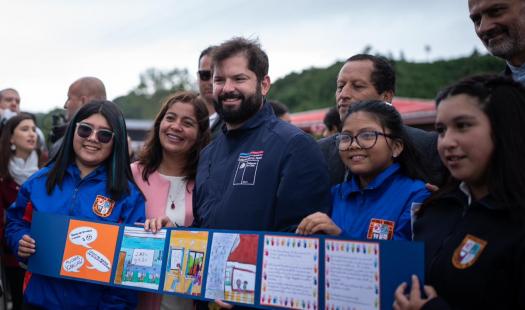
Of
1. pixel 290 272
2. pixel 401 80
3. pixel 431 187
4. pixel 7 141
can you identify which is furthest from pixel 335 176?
pixel 401 80

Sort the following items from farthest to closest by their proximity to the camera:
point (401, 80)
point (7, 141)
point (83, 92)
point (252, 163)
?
point (401, 80), point (7, 141), point (83, 92), point (252, 163)

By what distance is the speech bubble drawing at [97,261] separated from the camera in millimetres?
3254

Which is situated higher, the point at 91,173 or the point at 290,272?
the point at 91,173

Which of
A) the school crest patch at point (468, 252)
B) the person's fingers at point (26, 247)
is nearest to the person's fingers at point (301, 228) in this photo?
the school crest patch at point (468, 252)

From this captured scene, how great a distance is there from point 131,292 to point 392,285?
1.90 metres

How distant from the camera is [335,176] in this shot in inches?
135

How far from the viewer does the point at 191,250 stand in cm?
303

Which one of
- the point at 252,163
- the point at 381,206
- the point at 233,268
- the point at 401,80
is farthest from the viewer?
the point at 401,80

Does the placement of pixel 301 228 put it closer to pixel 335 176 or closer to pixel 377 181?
pixel 377 181

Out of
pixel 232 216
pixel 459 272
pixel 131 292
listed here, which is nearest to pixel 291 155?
pixel 232 216

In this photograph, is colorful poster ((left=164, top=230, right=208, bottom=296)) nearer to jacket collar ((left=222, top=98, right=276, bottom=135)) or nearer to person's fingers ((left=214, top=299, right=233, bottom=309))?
person's fingers ((left=214, top=299, right=233, bottom=309))

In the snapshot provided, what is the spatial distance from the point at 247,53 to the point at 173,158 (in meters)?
1.16

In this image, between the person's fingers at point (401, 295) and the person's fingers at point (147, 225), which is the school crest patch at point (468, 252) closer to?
Result: the person's fingers at point (401, 295)

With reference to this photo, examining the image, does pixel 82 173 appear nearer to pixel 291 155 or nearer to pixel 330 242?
pixel 291 155
